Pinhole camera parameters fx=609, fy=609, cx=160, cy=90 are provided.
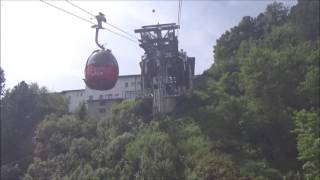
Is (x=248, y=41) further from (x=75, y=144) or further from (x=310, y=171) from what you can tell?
(x=310, y=171)

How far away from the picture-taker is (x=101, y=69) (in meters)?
18.0

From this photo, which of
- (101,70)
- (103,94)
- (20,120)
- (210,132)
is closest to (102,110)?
(20,120)

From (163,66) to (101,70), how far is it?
3075cm

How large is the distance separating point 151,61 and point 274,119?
1469 cm

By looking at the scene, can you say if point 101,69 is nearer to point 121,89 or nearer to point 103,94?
point 103,94

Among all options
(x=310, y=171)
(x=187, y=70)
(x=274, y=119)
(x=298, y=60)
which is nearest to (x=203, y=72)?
(x=187, y=70)

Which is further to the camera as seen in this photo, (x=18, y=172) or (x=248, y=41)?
(x=248, y=41)

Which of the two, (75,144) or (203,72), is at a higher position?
(203,72)

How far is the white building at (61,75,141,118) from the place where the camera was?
55.4m

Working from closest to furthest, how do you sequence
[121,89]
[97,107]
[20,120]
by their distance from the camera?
1. [20,120]
2. [97,107]
3. [121,89]

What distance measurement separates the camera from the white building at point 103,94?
182 feet

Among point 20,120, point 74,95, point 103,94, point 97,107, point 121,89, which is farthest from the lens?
point 74,95

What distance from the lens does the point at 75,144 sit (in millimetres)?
41594

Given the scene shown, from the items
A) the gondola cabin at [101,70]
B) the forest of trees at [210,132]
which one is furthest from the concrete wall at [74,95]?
the gondola cabin at [101,70]
